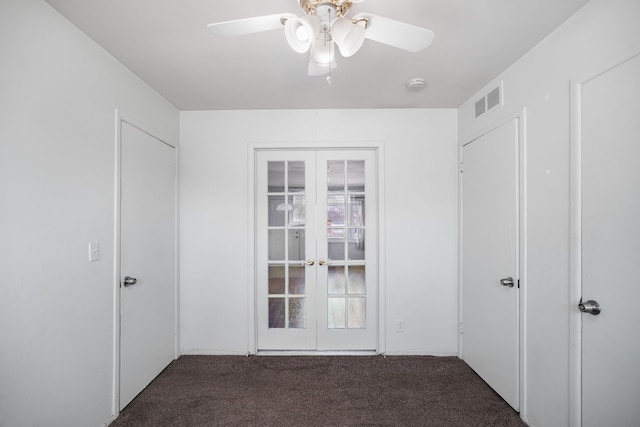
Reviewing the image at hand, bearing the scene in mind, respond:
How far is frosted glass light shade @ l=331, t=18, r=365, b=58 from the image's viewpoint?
1091 millimetres

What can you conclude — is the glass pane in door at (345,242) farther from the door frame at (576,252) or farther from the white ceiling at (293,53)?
the door frame at (576,252)

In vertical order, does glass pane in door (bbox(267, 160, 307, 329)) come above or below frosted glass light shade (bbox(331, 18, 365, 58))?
below

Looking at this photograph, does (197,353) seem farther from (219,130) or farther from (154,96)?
(154,96)

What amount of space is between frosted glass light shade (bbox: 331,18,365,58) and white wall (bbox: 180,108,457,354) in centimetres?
158

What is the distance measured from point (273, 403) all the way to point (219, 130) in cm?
247

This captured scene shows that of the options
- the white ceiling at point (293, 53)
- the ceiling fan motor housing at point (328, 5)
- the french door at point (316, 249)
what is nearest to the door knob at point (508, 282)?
the french door at point (316, 249)

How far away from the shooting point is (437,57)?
185cm

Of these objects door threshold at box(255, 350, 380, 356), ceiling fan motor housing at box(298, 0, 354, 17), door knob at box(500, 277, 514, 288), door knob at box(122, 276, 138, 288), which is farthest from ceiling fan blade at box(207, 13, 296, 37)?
door threshold at box(255, 350, 380, 356)

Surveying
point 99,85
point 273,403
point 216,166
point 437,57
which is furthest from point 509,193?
point 99,85

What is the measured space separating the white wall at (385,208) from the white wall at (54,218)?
888mm

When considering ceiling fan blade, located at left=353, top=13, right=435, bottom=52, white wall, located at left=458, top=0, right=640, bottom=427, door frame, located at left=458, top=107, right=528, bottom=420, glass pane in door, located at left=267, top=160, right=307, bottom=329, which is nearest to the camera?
ceiling fan blade, located at left=353, top=13, right=435, bottom=52

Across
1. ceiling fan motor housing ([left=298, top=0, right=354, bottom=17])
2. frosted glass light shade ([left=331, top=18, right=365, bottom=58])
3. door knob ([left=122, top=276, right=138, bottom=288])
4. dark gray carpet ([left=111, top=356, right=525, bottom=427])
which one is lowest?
dark gray carpet ([left=111, top=356, right=525, bottom=427])

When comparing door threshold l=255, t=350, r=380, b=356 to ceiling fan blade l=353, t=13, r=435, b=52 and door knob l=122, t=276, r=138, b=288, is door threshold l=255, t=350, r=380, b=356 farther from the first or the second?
ceiling fan blade l=353, t=13, r=435, b=52

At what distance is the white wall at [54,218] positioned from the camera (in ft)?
4.03
